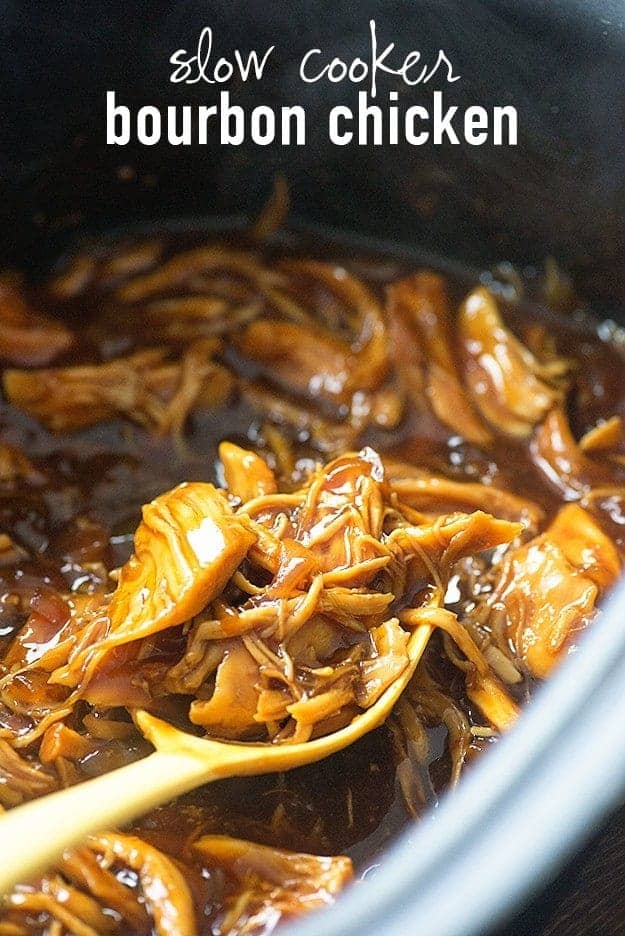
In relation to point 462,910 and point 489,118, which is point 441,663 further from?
point 489,118

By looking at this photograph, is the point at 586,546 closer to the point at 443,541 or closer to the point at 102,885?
the point at 443,541

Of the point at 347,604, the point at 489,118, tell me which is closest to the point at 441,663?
the point at 347,604

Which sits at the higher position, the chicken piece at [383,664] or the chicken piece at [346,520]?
the chicken piece at [346,520]

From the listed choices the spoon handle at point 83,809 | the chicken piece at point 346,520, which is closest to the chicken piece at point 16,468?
the chicken piece at point 346,520

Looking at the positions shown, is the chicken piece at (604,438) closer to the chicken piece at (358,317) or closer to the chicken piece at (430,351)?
the chicken piece at (430,351)

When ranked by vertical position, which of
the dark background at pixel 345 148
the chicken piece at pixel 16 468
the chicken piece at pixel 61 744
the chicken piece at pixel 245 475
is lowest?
the chicken piece at pixel 61 744

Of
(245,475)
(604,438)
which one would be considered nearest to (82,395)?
(245,475)

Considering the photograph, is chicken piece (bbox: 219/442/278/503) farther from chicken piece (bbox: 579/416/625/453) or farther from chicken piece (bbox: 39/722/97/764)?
chicken piece (bbox: 579/416/625/453)

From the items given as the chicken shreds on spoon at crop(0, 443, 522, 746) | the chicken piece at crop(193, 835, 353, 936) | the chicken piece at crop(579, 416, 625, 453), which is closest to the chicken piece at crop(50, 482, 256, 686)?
the chicken shreds on spoon at crop(0, 443, 522, 746)
